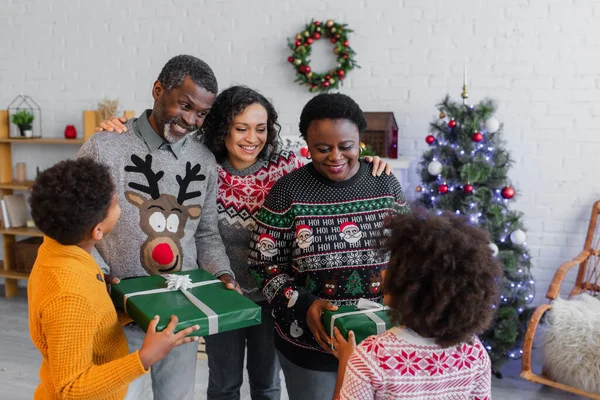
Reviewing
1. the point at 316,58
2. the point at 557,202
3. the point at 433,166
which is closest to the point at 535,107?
the point at 557,202

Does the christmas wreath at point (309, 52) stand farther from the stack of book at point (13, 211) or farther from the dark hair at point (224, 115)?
the stack of book at point (13, 211)

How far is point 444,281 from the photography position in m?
1.12

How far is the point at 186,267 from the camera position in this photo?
5.72 feet

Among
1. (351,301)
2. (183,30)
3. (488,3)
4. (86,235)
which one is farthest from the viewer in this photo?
(183,30)

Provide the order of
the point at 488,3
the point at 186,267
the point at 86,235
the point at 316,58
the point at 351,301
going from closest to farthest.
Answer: the point at 86,235, the point at 351,301, the point at 186,267, the point at 488,3, the point at 316,58

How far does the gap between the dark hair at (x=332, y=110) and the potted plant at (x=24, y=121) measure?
339 centimetres

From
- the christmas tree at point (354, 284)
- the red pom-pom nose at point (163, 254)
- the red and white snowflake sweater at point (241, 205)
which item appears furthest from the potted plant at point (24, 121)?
the christmas tree at point (354, 284)

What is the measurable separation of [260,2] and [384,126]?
47.6 inches

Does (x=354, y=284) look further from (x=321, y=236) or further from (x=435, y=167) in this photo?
(x=435, y=167)

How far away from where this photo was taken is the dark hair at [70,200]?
1.29 meters

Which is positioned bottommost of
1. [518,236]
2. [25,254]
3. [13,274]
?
[13,274]

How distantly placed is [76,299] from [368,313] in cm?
66

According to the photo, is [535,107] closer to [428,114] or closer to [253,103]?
[428,114]

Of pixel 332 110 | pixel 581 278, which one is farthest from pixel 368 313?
pixel 581 278
